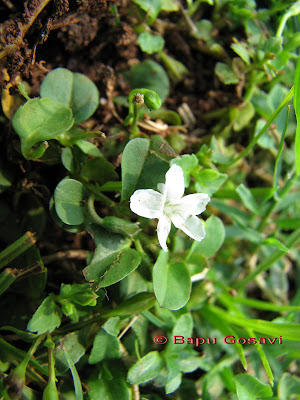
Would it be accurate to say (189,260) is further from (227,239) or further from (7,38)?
(7,38)

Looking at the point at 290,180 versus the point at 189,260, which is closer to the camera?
the point at 189,260

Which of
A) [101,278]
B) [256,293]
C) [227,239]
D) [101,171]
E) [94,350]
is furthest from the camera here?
[256,293]

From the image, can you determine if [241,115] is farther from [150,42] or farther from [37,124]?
[37,124]

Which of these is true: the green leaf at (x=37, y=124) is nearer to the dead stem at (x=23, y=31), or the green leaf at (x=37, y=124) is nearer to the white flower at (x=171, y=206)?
the dead stem at (x=23, y=31)

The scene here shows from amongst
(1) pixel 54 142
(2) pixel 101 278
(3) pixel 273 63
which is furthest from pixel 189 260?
(3) pixel 273 63

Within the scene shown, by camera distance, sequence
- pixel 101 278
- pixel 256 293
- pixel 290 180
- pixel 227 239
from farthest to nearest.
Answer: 1. pixel 256 293
2. pixel 227 239
3. pixel 290 180
4. pixel 101 278

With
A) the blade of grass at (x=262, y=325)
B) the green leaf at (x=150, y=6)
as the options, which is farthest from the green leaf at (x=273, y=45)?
the blade of grass at (x=262, y=325)
